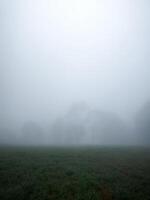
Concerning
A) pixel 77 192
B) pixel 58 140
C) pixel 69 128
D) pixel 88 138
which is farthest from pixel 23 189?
pixel 88 138

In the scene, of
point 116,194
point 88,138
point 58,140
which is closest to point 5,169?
point 116,194

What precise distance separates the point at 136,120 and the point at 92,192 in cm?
9752

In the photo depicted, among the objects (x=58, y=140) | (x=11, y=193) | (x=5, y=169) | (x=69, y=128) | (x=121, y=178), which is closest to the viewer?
(x=11, y=193)

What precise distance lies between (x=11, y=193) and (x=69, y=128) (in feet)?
296

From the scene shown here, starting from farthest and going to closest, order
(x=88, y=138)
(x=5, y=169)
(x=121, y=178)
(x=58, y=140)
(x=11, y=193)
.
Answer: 1. (x=88, y=138)
2. (x=58, y=140)
3. (x=5, y=169)
4. (x=121, y=178)
5. (x=11, y=193)

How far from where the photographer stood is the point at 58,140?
11212 cm

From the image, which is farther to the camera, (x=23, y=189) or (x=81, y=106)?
(x=81, y=106)

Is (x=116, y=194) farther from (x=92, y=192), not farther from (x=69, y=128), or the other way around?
(x=69, y=128)

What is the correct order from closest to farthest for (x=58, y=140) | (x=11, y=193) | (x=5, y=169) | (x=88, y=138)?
(x=11, y=193) < (x=5, y=169) < (x=58, y=140) < (x=88, y=138)

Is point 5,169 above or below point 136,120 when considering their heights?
below

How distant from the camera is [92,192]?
15.3 m

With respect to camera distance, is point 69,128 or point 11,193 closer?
point 11,193

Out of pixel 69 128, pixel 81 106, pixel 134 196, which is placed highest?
pixel 81 106

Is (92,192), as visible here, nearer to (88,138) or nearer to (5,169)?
(5,169)
